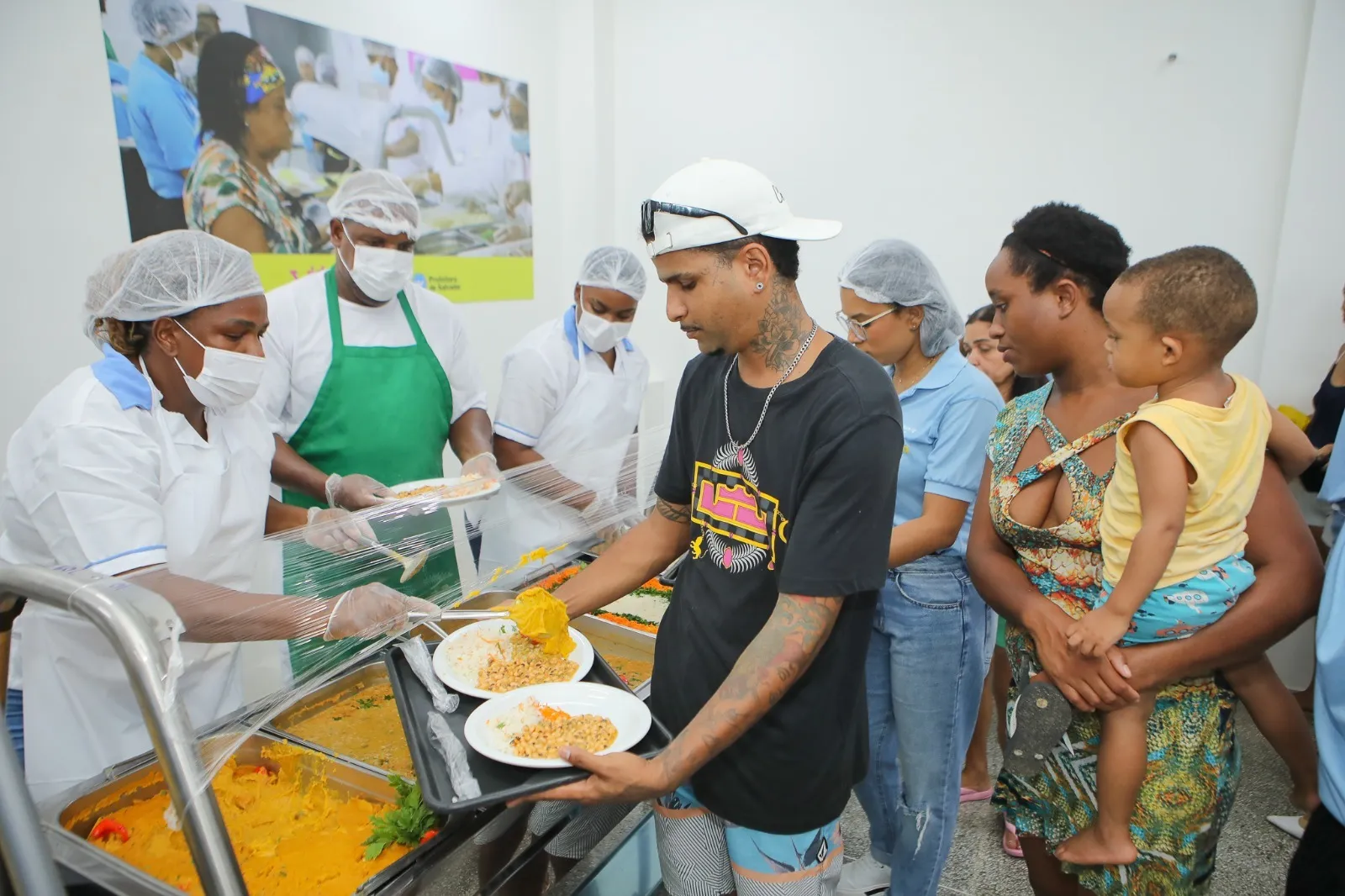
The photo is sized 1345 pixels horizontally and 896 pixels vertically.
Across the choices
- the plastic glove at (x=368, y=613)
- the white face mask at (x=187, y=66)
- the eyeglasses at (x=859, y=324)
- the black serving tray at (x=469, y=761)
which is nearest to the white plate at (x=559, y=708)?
the black serving tray at (x=469, y=761)

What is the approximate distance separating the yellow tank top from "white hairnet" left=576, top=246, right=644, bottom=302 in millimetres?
1783

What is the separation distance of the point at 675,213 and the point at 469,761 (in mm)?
962

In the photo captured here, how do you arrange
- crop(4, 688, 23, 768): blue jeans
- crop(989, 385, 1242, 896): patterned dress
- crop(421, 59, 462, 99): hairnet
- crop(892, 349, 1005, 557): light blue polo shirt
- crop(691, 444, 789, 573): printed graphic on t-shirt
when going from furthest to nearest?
crop(421, 59, 462, 99): hairnet < crop(892, 349, 1005, 557): light blue polo shirt < crop(4, 688, 23, 768): blue jeans < crop(989, 385, 1242, 896): patterned dress < crop(691, 444, 789, 573): printed graphic on t-shirt

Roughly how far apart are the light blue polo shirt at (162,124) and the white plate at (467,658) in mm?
2407

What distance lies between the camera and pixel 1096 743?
1575 millimetres

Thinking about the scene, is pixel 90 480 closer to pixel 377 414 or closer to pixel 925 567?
pixel 377 414

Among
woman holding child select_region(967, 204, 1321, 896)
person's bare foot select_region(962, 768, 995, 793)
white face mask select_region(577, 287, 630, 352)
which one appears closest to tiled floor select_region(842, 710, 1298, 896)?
person's bare foot select_region(962, 768, 995, 793)

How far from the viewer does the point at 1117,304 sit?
1.45 meters

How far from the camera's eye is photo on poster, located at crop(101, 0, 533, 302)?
2.82 m

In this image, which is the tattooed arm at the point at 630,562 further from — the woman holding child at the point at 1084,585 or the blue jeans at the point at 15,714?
the blue jeans at the point at 15,714

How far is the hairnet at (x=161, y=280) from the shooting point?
4.92 ft

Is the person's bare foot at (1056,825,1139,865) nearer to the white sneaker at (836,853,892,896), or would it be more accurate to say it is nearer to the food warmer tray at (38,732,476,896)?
the white sneaker at (836,853,892,896)

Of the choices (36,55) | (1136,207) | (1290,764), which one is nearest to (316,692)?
(1290,764)

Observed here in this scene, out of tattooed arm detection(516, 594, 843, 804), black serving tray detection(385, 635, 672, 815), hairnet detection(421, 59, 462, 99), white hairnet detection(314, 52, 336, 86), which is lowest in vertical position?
black serving tray detection(385, 635, 672, 815)
